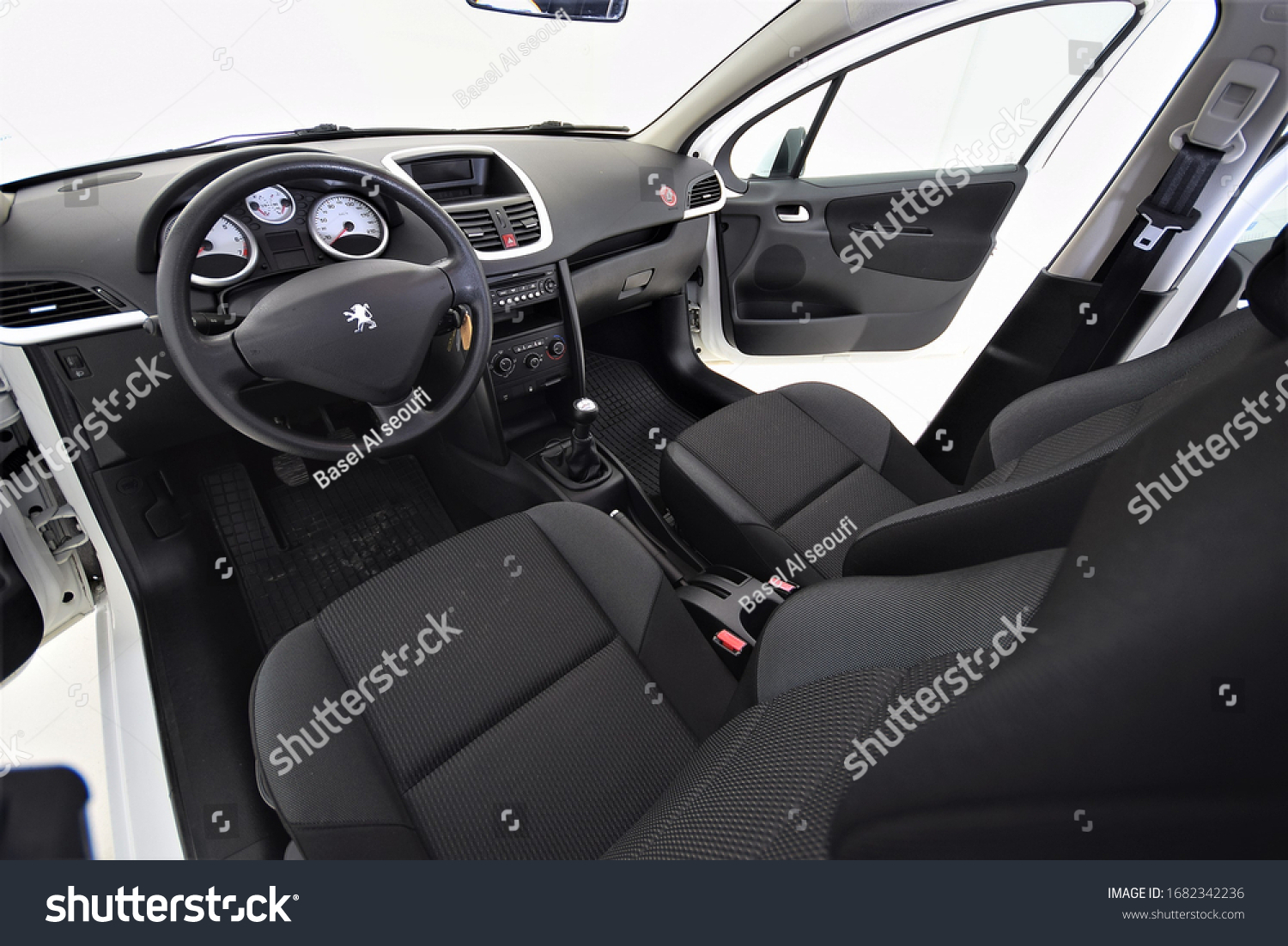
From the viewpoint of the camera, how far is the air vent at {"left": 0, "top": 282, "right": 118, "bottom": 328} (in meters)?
1.04

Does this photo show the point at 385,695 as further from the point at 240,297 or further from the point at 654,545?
the point at 654,545

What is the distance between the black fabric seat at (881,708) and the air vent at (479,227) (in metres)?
0.83

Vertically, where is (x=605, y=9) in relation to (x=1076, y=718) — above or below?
above

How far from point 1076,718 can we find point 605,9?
7.94ft

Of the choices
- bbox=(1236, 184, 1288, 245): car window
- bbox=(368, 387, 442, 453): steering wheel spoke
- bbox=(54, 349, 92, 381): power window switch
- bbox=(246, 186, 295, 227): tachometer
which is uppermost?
bbox=(246, 186, 295, 227): tachometer

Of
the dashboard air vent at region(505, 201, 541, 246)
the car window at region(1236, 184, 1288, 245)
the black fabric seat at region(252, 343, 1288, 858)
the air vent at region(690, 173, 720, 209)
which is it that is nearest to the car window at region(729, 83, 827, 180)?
the air vent at region(690, 173, 720, 209)

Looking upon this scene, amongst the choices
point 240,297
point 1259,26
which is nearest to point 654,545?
point 240,297

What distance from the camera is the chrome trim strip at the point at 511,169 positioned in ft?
4.70

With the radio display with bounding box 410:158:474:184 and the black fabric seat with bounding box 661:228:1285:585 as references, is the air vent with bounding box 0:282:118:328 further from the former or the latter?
the black fabric seat with bounding box 661:228:1285:585

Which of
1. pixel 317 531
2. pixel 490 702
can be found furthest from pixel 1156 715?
pixel 317 531

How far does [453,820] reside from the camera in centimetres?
81

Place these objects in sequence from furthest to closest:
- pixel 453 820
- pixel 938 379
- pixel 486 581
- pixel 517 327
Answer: pixel 938 379 < pixel 517 327 < pixel 486 581 < pixel 453 820

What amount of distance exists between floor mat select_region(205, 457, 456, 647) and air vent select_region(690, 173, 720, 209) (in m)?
1.13

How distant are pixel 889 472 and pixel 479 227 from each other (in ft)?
3.54
